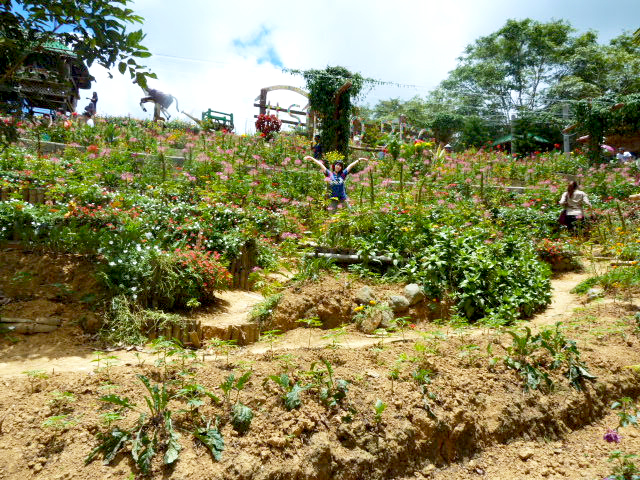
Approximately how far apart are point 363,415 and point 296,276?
2.99 meters

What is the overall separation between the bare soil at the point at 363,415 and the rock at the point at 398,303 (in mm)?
1177

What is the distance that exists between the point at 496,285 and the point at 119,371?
4264mm

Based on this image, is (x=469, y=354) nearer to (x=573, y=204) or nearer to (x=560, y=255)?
(x=560, y=255)

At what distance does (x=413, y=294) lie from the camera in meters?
5.11

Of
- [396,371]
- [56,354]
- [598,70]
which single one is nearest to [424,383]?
[396,371]

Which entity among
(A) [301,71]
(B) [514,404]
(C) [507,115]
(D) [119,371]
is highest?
(C) [507,115]

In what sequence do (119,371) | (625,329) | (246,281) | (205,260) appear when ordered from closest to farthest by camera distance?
1. (119,371)
2. (625,329)
3. (205,260)
4. (246,281)

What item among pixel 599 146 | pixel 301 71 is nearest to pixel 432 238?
pixel 301 71

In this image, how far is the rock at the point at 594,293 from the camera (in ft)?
17.7

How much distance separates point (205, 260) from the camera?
4.75 meters

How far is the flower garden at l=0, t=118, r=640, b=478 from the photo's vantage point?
7.64 feet

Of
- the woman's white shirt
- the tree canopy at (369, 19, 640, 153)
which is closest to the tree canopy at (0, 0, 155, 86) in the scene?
the woman's white shirt

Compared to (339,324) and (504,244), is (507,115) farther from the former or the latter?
(339,324)

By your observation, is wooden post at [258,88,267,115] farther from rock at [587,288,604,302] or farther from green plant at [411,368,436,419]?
green plant at [411,368,436,419]
